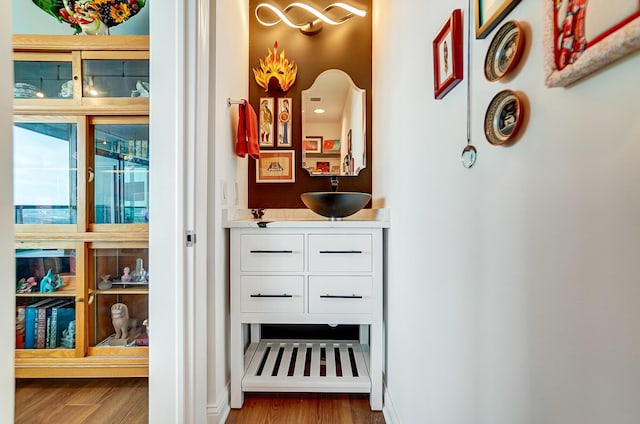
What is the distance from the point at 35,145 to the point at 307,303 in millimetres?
1927

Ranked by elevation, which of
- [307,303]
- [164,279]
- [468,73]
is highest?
[468,73]

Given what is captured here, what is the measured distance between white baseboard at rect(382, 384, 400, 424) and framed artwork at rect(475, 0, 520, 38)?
1507 millimetres

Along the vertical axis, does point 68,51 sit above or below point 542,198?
above

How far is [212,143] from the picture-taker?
1.44 meters

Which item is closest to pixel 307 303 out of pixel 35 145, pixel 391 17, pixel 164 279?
pixel 164 279

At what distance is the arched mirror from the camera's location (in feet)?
7.34

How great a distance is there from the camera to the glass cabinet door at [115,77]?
6.06 feet

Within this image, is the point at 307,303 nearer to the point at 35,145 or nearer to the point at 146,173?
the point at 146,173

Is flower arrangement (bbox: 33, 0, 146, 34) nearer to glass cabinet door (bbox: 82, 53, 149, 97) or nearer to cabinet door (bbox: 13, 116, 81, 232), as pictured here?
glass cabinet door (bbox: 82, 53, 149, 97)

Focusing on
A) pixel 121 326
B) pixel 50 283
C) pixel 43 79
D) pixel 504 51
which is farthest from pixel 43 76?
pixel 504 51

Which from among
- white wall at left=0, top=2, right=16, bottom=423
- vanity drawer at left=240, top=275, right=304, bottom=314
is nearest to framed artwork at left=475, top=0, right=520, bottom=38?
white wall at left=0, top=2, right=16, bottom=423

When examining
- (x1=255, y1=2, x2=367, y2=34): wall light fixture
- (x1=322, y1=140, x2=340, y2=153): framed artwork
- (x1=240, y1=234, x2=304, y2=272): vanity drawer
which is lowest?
(x1=240, y1=234, x2=304, y2=272): vanity drawer

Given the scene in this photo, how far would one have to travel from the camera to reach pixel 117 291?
75.0 inches

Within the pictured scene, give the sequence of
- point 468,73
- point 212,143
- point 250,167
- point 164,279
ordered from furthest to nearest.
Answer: point 250,167
point 212,143
point 164,279
point 468,73
